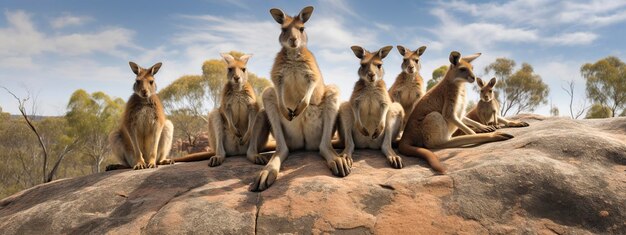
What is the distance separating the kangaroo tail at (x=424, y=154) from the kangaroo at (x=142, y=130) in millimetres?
3740

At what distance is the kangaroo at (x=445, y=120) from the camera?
6516 mm

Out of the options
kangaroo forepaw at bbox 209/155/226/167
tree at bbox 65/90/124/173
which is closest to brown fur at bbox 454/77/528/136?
kangaroo forepaw at bbox 209/155/226/167

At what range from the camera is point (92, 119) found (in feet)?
114

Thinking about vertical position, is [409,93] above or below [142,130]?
above

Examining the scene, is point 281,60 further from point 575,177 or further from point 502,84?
point 502,84

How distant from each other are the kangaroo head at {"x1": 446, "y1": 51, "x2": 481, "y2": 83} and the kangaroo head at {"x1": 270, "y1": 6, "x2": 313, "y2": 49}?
265 cm

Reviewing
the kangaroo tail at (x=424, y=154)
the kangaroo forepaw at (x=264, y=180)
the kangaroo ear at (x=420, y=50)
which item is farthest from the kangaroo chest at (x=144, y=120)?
the kangaroo ear at (x=420, y=50)

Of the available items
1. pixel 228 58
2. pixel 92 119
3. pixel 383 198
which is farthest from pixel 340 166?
pixel 92 119

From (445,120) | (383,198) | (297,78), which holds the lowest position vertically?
(383,198)

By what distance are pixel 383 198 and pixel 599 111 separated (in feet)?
129

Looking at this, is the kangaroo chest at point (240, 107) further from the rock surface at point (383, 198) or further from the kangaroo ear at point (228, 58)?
the rock surface at point (383, 198)

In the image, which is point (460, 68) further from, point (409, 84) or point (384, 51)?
point (409, 84)

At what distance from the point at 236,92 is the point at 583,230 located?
5.06m

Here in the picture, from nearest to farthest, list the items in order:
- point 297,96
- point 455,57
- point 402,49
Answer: point 297,96
point 455,57
point 402,49
